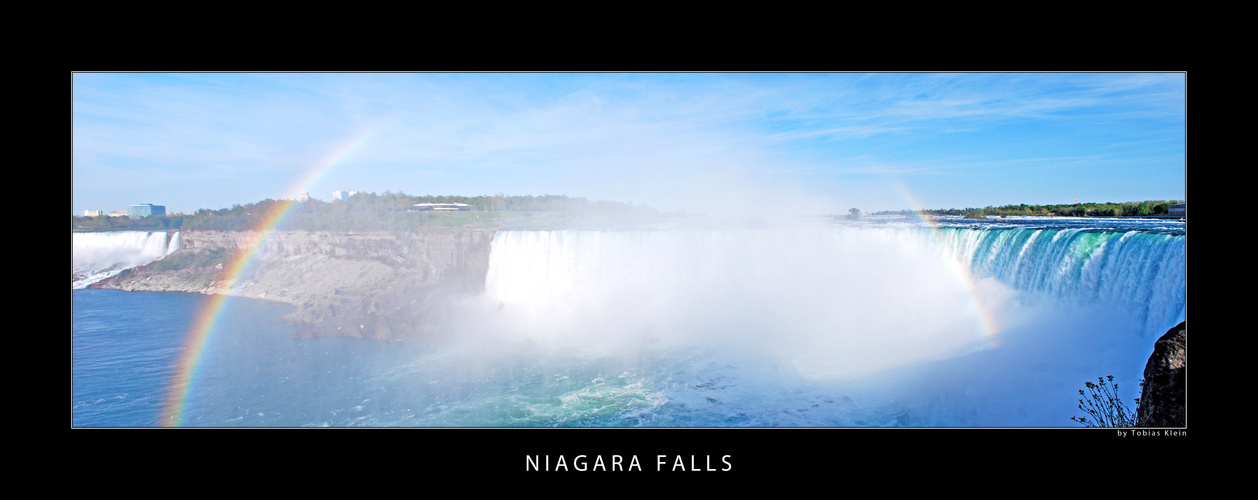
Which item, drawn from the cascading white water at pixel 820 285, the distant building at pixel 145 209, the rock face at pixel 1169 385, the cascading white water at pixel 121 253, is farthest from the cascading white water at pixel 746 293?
the cascading white water at pixel 121 253

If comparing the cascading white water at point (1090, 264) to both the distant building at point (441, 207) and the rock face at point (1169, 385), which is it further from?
the distant building at point (441, 207)

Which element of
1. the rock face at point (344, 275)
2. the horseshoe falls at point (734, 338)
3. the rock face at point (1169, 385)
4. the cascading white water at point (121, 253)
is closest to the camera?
the rock face at point (1169, 385)

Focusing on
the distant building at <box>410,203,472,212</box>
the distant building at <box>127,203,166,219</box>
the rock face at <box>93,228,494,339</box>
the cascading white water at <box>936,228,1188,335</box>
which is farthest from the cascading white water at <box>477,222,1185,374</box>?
the distant building at <box>127,203,166,219</box>

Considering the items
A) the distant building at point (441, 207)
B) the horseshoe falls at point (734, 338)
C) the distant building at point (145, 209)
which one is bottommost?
the horseshoe falls at point (734, 338)

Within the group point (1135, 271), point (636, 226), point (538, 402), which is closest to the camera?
point (1135, 271)

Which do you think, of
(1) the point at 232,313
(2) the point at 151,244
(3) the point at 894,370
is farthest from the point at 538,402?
(2) the point at 151,244

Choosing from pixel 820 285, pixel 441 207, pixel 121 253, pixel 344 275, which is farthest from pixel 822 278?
pixel 121 253
